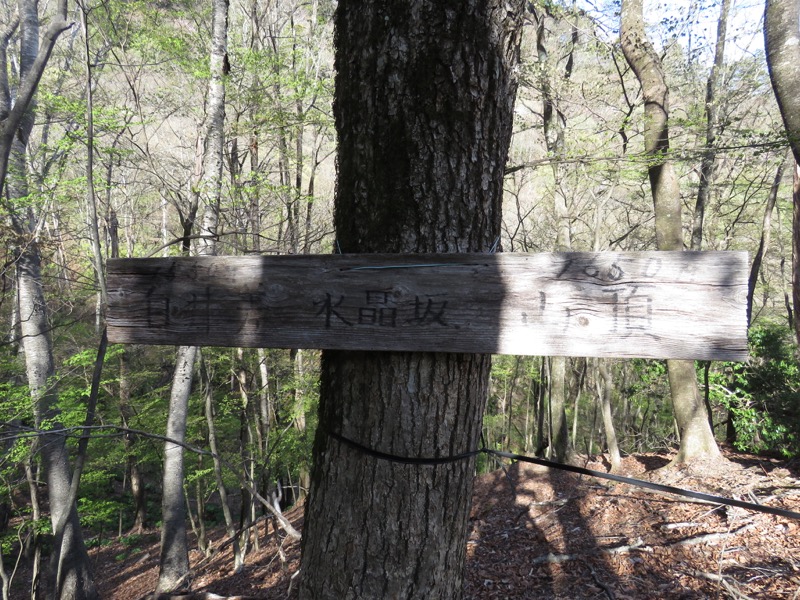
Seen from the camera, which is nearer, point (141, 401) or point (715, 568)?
point (715, 568)

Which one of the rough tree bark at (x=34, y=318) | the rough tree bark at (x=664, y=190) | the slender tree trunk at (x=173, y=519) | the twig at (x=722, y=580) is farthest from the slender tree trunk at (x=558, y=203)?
the rough tree bark at (x=34, y=318)

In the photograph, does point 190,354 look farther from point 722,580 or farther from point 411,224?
point 411,224

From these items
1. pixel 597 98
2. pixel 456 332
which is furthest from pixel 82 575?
pixel 597 98

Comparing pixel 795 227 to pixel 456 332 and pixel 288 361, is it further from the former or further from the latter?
pixel 288 361

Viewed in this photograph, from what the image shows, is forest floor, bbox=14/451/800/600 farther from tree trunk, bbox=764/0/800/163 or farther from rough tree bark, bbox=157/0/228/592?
tree trunk, bbox=764/0/800/163

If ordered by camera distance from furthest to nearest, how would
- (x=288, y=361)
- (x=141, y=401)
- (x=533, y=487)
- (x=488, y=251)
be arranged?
1. (x=141, y=401)
2. (x=288, y=361)
3. (x=533, y=487)
4. (x=488, y=251)

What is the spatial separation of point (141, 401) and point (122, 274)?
11679 millimetres

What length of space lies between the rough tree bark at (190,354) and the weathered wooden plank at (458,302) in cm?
590

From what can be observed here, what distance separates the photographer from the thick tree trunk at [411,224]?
1.34 metres

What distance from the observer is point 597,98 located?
7848 mm

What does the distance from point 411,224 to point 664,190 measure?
241 inches

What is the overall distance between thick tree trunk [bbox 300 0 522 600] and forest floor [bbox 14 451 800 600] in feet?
3.82

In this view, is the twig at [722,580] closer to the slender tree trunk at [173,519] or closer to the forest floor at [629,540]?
the forest floor at [629,540]

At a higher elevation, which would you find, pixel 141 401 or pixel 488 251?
pixel 488 251
